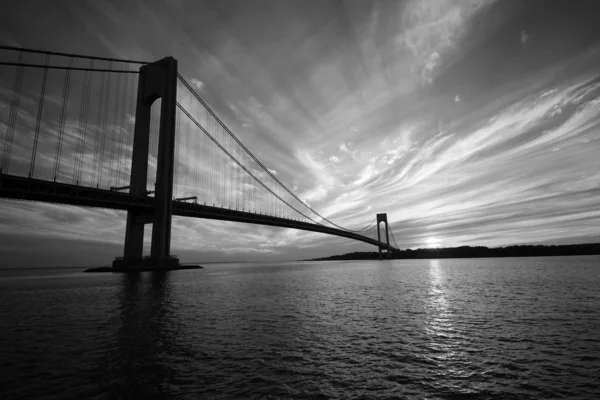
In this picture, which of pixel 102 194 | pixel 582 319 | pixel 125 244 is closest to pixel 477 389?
pixel 582 319

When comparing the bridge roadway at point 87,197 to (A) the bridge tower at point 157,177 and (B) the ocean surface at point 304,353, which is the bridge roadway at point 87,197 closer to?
(A) the bridge tower at point 157,177

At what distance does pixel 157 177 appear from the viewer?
182 ft

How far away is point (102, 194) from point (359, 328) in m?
50.0

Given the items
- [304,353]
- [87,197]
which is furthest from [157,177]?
[304,353]

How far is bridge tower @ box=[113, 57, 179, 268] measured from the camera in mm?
54125

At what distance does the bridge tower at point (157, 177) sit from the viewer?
54.1 metres

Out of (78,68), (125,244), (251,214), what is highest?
(78,68)

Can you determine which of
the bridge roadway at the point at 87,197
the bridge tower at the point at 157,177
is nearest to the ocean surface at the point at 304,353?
the bridge roadway at the point at 87,197

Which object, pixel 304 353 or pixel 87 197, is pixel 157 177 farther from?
pixel 304 353

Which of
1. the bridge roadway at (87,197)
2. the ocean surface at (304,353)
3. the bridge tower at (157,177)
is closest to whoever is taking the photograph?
the ocean surface at (304,353)

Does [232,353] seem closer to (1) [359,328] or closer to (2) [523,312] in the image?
(1) [359,328]

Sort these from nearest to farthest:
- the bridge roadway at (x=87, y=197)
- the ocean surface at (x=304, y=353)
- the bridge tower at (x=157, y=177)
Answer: the ocean surface at (x=304, y=353) → the bridge roadway at (x=87, y=197) → the bridge tower at (x=157, y=177)

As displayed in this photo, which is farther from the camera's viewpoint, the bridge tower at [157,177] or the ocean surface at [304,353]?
the bridge tower at [157,177]

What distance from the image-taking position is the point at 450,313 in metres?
15.7
